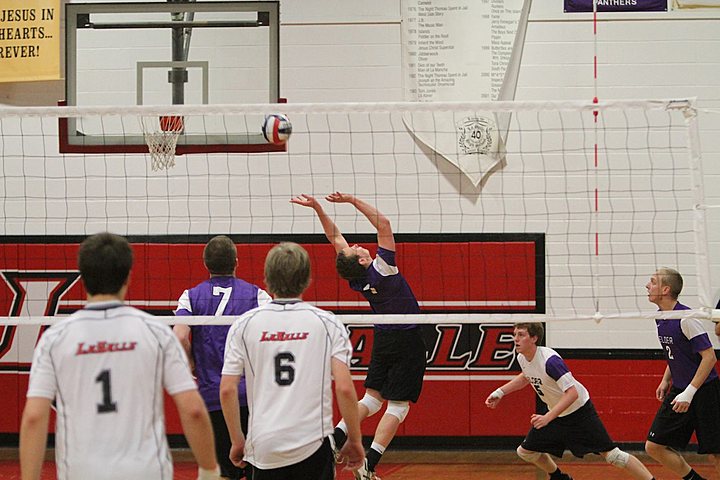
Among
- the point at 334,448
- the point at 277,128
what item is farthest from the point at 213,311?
the point at 334,448

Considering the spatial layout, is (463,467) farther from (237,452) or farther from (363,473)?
(237,452)

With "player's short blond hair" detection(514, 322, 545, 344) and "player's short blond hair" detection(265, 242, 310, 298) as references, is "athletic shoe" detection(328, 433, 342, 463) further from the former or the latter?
"player's short blond hair" detection(514, 322, 545, 344)

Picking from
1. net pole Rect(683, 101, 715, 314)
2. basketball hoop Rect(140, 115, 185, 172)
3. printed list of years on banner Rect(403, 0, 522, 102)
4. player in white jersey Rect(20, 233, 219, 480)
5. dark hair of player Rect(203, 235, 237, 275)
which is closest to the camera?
player in white jersey Rect(20, 233, 219, 480)

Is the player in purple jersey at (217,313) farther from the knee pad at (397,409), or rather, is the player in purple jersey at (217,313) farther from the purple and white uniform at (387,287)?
the knee pad at (397,409)

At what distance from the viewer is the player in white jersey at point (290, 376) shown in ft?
12.7

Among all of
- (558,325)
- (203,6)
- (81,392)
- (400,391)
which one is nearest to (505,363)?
(558,325)

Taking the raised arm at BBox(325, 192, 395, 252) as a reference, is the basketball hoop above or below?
above

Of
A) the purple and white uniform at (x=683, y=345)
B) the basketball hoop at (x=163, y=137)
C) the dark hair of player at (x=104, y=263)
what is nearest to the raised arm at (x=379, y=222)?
the basketball hoop at (x=163, y=137)

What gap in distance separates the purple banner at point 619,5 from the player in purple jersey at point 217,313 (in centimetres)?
472

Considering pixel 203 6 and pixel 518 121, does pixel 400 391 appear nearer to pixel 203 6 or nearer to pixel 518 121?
pixel 518 121

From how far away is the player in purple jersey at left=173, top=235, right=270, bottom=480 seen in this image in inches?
217

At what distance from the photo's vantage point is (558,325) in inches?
339

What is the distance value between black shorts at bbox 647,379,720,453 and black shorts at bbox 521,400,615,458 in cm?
45

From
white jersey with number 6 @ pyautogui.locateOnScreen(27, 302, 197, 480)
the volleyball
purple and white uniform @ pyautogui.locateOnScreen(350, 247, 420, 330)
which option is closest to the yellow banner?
the volleyball
